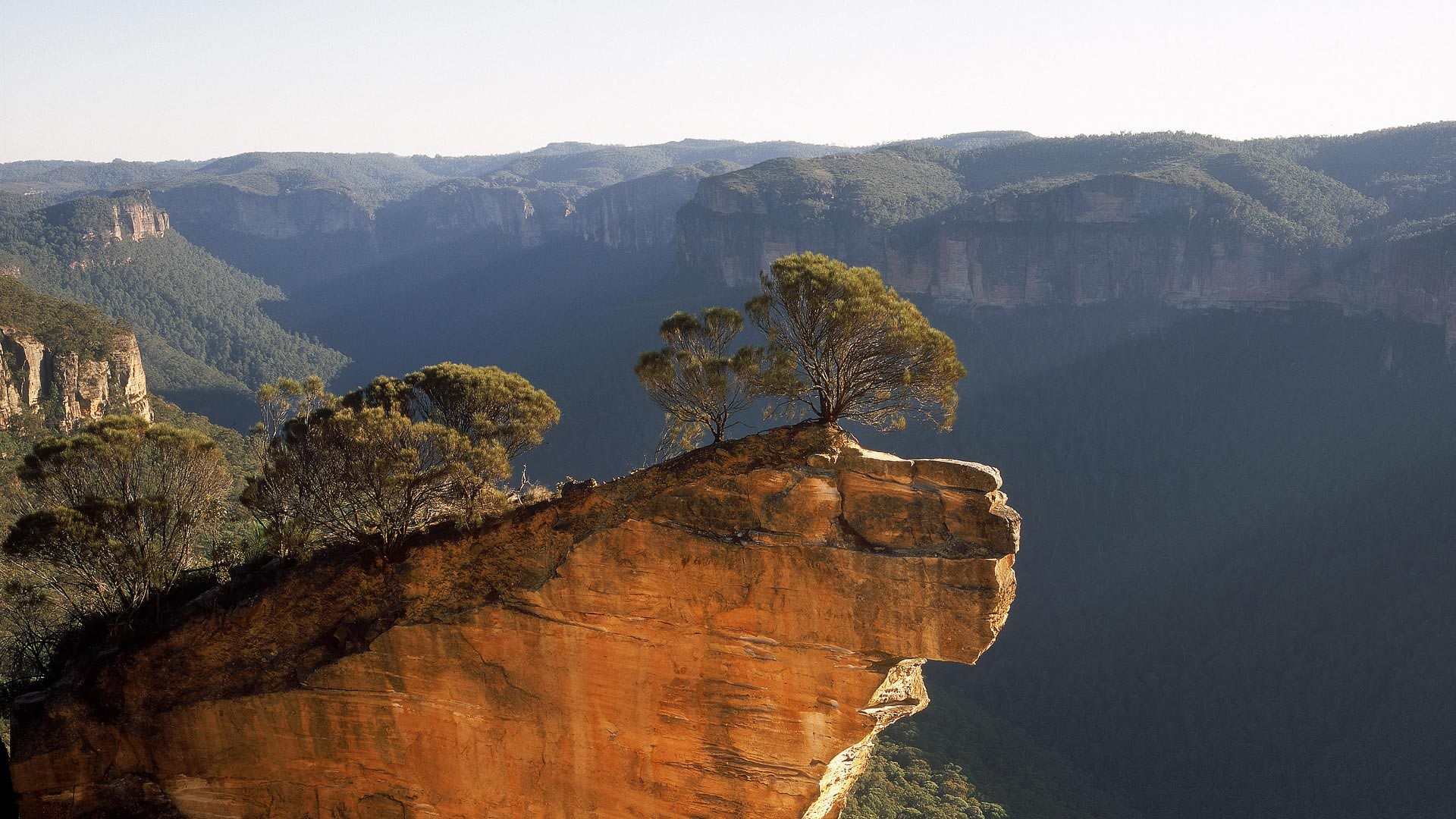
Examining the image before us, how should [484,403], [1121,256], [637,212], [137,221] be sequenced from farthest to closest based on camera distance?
[637,212], [137,221], [1121,256], [484,403]

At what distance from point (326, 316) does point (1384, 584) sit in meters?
133

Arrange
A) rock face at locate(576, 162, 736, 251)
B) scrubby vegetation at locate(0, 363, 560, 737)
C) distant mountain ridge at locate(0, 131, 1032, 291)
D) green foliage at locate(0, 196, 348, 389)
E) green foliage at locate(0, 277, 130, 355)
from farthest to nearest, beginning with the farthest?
distant mountain ridge at locate(0, 131, 1032, 291)
rock face at locate(576, 162, 736, 251)
green foliage at locate(0, 196, 348, 389)
green foliage at locate(0, 277, 130, 355)
scrubby vegetation at locate(0, 363, 560, 737)

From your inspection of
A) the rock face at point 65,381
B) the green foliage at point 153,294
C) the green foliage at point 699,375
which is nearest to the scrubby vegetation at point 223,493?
the green foliage at point 699,375

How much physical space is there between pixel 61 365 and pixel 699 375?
4193 cm

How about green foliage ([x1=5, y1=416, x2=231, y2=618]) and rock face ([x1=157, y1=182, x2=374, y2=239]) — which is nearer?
green foliage ([x1=5, y1=416, x2=231, y2=618])

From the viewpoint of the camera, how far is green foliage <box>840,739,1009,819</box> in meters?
30.0

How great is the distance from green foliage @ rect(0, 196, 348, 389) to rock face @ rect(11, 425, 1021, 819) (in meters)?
84.3

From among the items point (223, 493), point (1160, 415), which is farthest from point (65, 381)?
point (1160, 415)

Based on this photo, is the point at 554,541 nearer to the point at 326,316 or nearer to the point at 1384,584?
the point at 1384,584

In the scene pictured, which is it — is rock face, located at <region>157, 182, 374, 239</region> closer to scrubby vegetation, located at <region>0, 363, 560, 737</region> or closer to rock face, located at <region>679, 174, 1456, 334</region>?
rock face, located at <region>679, 174, 1456, 334</region>

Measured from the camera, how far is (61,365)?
4722cm

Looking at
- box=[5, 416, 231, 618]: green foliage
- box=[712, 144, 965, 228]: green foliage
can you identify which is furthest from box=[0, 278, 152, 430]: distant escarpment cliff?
box=[712, 144, 965, 228]: green foliage

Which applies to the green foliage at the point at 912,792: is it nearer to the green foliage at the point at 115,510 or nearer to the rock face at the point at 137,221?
the green foliage at the point at 115,510

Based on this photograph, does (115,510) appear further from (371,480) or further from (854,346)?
(854,346)
